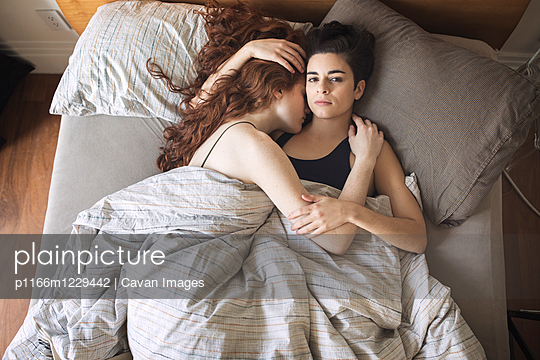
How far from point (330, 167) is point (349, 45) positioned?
0.40 metres

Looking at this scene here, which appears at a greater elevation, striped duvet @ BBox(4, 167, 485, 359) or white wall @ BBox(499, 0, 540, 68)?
white wall @ BBox(499, 0, 540, 68)

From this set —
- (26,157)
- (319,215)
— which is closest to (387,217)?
(319,215)

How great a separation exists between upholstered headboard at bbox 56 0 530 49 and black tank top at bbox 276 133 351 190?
588 millimetres

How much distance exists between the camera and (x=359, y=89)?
3.91 ft

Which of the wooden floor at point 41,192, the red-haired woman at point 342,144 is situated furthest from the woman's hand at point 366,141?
the wooden floor at point 41,192

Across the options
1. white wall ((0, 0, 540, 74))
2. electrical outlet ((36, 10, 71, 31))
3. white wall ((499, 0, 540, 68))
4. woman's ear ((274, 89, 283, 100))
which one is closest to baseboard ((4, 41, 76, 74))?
white wall ((0, 0, 540, 74))

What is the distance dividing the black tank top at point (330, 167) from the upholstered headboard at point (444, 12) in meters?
0.59

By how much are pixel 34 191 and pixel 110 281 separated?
3.46ft

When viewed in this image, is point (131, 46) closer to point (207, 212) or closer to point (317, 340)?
point (207, 212)

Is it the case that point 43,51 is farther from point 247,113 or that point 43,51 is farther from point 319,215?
point 319,215

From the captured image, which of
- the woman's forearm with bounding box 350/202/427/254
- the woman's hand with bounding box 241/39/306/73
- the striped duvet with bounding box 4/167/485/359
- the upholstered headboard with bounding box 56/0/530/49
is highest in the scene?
the upholstered headboard with bounding box 56/0/530/49

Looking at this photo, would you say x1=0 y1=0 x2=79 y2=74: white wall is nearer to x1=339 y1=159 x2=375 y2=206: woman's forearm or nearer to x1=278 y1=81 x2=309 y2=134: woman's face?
x1=278 y1=81 x2=309 y2=134: woman's face

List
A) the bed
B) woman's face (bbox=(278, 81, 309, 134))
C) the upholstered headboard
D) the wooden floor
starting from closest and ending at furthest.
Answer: the bed → woman's face (bbox=(278, 81, 309, 134)) → the upholstered headboard → the wooden floor

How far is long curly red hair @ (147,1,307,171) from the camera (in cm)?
113
